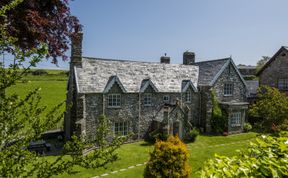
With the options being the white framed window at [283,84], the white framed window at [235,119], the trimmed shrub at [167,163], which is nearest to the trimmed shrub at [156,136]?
the trimmed shrub at [167,163]

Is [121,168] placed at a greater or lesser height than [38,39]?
lesser

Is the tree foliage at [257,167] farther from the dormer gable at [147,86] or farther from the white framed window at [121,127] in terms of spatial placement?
the dormer gable at [147,86]

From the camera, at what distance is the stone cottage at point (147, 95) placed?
2316 cm

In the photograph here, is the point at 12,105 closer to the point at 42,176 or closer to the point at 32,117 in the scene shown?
the point at 32,117

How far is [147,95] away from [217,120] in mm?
9932

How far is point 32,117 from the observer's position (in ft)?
17.5

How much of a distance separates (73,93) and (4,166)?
19893 mm

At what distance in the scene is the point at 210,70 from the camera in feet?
101

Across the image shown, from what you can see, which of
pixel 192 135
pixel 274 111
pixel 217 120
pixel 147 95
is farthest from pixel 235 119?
pixel 147 95

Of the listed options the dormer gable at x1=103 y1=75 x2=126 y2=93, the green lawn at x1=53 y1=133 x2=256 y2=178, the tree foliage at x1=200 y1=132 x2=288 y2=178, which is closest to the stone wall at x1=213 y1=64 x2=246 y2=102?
the green lawn at x1=53 y1=133 x2=256 y2=178

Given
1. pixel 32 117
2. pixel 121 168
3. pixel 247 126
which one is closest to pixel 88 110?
pixel 121 168

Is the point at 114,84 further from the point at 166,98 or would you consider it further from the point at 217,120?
the point at 217,120

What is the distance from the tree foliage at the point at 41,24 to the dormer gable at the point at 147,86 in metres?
16.8

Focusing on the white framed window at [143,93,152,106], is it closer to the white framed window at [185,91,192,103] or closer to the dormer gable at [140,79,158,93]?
the dormer gable at [140,79,158,93]
